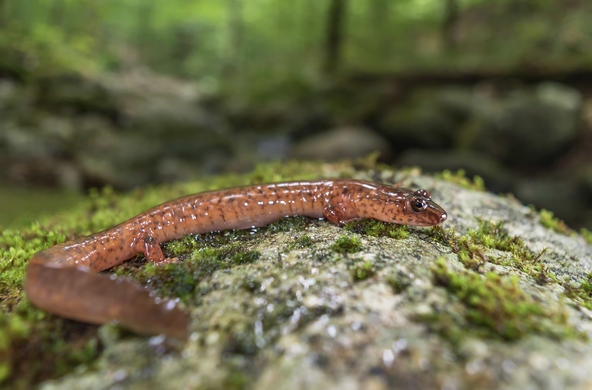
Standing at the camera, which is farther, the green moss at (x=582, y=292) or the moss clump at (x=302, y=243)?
the moss clump at (x=302, y=243)

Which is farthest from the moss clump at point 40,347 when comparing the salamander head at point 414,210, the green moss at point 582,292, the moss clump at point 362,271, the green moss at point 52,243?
the green moss at point 582,292

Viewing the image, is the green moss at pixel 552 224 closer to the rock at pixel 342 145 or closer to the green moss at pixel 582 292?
the green moss at pixel 582 292

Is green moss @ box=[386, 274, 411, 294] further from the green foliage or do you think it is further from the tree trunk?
the tree trunk

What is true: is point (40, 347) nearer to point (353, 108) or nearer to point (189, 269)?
point (189, 269)

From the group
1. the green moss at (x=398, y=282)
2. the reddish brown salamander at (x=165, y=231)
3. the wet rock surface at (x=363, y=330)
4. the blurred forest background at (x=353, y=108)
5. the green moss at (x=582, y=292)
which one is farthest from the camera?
the blurred forest background at (x=353, y=108)

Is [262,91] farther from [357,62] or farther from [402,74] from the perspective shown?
[402,74]

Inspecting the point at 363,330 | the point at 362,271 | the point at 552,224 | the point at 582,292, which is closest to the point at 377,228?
the point at 362,271

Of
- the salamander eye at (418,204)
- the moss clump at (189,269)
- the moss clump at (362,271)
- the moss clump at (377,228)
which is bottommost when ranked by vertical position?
the moss clump at (377,228)
